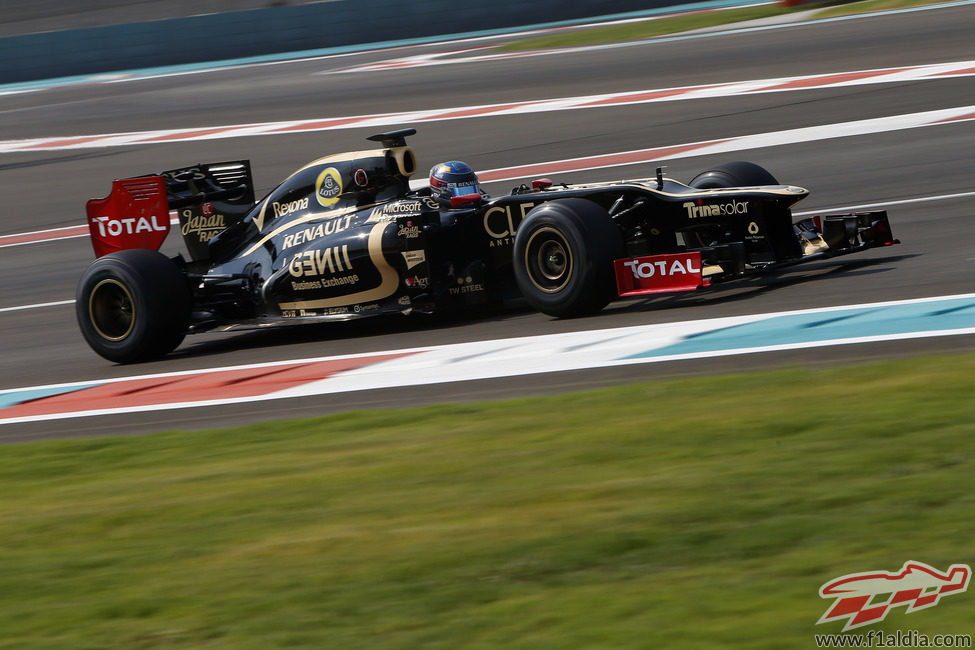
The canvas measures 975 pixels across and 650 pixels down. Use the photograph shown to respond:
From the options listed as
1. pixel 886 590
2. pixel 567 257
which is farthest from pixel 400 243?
pixel 886 590

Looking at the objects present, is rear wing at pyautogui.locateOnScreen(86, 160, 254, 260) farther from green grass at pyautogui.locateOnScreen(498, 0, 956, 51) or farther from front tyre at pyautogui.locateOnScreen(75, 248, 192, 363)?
green grass at pyautogui.locateOnScreen(498, 0, 956, 51)

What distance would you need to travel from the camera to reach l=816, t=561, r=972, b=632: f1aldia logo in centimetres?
417

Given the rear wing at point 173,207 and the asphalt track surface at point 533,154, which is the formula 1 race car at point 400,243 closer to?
the rear wing at point 173,207

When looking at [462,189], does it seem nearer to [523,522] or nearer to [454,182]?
[454,182]

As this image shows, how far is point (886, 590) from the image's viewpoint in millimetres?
4305

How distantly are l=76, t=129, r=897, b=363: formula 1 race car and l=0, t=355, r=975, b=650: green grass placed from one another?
190 centimetres

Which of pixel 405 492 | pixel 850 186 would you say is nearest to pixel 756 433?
pixel 405 492

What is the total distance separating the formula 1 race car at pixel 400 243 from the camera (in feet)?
30.4

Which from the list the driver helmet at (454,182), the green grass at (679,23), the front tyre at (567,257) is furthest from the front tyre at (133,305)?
the green grass at (679,23)

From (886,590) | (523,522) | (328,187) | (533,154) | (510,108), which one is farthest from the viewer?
(510,108)

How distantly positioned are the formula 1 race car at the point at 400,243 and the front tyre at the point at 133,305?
0.04ft

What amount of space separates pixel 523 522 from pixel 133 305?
600 cm

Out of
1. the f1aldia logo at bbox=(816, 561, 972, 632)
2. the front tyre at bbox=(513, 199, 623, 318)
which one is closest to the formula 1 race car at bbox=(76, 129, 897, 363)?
the front tyre at bbox=(513, 199, 623, 318)

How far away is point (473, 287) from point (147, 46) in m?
33.2
